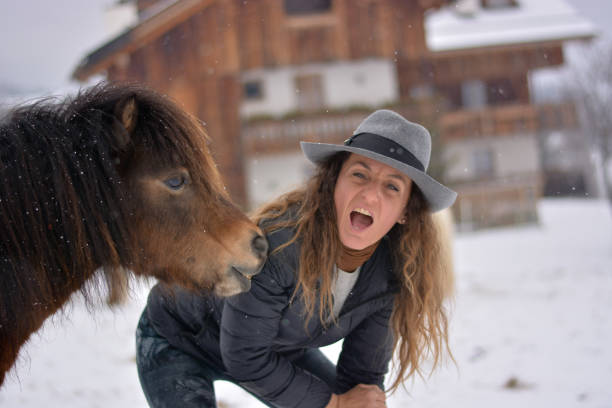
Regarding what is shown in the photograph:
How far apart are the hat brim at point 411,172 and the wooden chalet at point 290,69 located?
9.22 metres

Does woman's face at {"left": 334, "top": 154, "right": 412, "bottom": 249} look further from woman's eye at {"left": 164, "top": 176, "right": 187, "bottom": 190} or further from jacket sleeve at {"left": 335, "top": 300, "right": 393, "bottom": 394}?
woman's eye at {"left": 164, "top": 176, "right": 187, "bottom": 190}

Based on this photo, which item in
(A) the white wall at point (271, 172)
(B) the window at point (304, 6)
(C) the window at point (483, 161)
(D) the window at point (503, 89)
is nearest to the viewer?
(A) the white wall at point (271, 172)

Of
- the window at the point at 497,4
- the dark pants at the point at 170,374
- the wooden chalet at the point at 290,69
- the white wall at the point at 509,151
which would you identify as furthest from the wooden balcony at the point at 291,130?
the dark pants at the point at 170,374

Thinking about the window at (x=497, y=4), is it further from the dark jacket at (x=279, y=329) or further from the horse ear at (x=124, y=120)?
the horse ear at (x=124, y=120)

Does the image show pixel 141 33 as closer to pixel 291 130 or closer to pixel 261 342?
pixel 291 130

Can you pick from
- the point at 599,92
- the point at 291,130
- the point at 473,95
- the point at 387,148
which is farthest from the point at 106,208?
the point at 473,95

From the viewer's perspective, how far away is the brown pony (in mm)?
1616

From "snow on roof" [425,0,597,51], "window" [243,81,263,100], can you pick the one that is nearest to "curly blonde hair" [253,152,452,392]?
"window" [243,81,263,100]

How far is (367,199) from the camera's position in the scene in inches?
77.5

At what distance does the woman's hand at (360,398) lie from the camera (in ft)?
6.98

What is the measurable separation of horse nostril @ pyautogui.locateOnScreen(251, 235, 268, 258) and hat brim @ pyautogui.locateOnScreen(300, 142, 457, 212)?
52 cm

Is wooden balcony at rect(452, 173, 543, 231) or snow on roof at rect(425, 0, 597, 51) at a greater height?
snow on roof at rect(425, 0, 597, 51)

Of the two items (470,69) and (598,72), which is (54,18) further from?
(598,72)

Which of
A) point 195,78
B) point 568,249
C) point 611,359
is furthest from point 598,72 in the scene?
point 195,78
